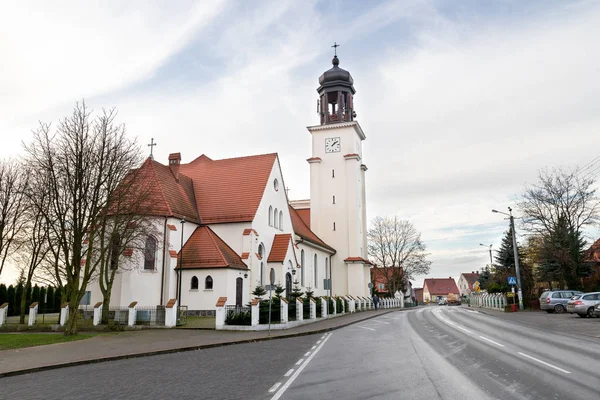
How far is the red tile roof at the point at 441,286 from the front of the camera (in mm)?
147000

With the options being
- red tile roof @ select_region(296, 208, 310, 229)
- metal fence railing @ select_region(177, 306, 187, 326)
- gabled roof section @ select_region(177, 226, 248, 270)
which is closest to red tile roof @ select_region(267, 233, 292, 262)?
gabled roof section @ select_region(177, 226, 248, 270)

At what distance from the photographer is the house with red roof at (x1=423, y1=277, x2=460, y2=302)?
5758 inches

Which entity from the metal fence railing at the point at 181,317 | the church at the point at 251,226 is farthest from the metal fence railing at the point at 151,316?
the church at the point at 251,226

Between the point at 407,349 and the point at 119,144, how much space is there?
17383 millimetres

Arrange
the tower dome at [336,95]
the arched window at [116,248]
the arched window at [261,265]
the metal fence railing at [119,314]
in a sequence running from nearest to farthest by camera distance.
Answer: the arched window at [116,248] → the metal fence railing at [119,314] → the arched window at [261,265] → the tower dome at [336,95]

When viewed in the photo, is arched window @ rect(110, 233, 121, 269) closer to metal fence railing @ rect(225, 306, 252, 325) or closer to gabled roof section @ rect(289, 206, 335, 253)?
metal fence railing @ rect(225, 306, 252, 325)

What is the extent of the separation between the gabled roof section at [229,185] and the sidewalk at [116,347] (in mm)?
13223

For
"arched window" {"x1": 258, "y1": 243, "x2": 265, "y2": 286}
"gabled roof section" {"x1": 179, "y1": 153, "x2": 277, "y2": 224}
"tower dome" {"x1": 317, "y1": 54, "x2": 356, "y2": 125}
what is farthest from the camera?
"tower dome" {"x1": 317, "y1": 54, "x2": 356, "y2": 125}

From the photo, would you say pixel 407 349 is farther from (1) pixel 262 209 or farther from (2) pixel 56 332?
(1) pixel 262 209

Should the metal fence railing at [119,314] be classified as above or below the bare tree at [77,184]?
below

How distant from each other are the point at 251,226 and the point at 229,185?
4987 mm

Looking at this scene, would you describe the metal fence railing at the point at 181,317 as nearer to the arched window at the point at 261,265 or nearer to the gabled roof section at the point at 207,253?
the gabled roof section at the point at 207,253

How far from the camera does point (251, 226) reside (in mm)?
33562

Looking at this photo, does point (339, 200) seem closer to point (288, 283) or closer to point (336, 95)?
point (336, 95)
